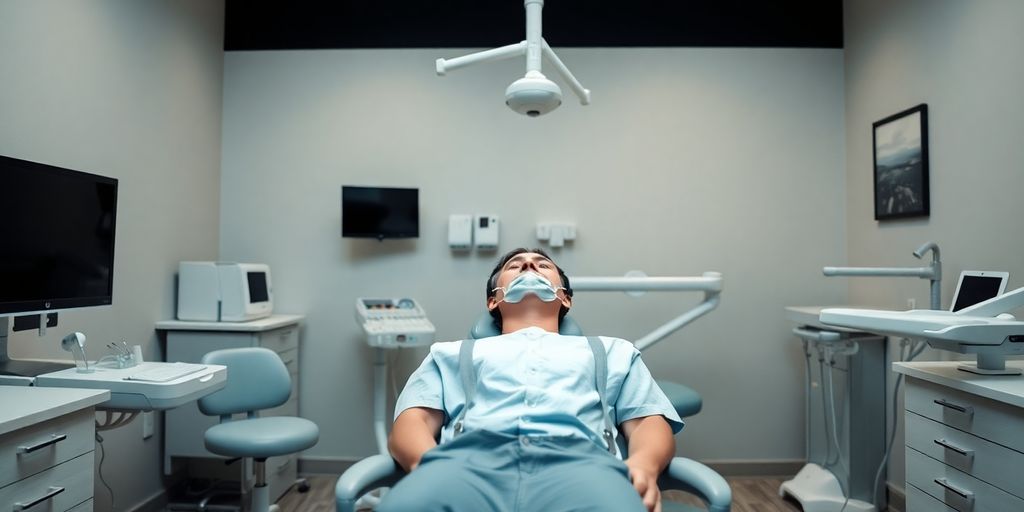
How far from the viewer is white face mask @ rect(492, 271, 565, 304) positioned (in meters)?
1.84

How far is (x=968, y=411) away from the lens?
1.61m

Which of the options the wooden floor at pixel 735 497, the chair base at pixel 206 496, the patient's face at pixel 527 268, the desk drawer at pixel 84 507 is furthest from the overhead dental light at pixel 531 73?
the chair base at pixel 206 496

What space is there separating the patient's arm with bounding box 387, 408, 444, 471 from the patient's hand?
0.48 metres

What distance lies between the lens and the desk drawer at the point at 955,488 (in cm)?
151

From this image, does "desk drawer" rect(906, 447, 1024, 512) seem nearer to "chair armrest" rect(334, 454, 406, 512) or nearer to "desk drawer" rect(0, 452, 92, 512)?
"chair armrest" rect(334, 454, 406, 512)

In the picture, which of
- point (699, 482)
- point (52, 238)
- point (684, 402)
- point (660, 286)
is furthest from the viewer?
point (660, 286)

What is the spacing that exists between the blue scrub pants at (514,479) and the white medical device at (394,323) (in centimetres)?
132

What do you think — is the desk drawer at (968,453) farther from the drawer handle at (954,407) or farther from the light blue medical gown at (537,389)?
the light blue medical gown at (537,389)

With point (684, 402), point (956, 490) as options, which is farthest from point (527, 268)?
point (956, 490)

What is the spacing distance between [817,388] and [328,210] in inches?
104

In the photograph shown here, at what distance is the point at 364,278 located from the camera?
3.32 metres

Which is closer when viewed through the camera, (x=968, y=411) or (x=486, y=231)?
(x=968, y=411)

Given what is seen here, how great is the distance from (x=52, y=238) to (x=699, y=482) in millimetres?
1853

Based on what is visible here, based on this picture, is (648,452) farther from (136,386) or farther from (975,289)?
(975,289)
